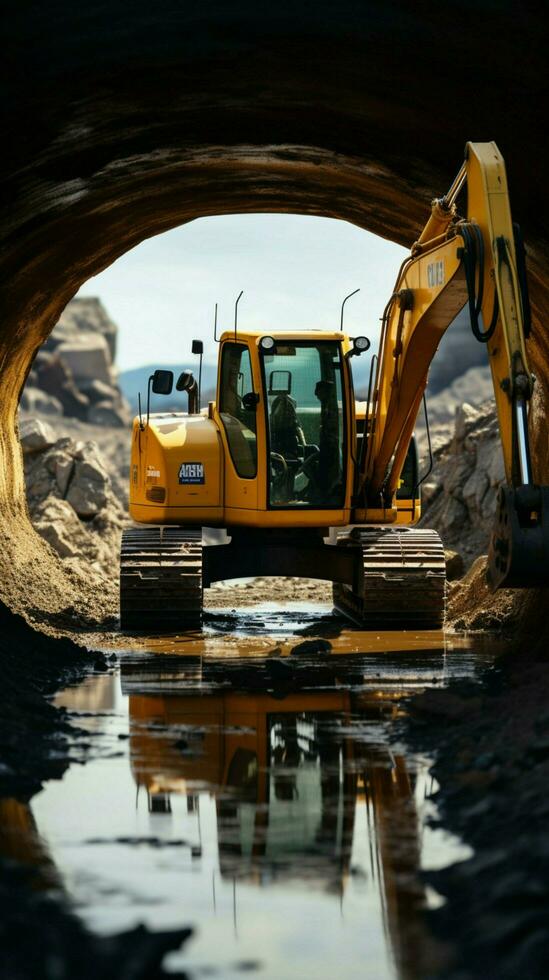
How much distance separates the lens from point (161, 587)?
1334cm

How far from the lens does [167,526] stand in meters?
14.4

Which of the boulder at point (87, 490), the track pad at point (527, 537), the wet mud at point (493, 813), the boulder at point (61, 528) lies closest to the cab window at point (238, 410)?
the wet mud at point (493, 813)

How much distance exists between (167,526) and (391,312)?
3549 millimetres

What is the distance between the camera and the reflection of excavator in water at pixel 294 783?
5.34 meters

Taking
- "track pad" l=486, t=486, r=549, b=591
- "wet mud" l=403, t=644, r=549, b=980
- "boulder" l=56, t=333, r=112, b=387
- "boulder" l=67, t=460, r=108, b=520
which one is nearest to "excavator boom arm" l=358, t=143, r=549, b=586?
"track pad" l=486, t=486, r=549, b=591

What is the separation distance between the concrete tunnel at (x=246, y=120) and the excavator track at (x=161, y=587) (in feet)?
4.05

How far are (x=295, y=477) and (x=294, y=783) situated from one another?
6.57 metres

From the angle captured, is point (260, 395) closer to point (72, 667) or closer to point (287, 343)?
point (287, 343)

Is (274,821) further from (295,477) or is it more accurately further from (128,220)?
(128,220)

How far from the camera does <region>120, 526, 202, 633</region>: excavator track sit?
13328 millimetres

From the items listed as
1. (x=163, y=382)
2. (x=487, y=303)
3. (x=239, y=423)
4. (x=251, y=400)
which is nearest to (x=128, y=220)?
(x=163, y=382)

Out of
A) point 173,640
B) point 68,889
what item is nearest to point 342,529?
point 173,640

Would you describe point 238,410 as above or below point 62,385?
below

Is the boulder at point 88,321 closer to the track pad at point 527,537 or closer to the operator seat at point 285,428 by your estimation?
the operator seat at point 285,428
